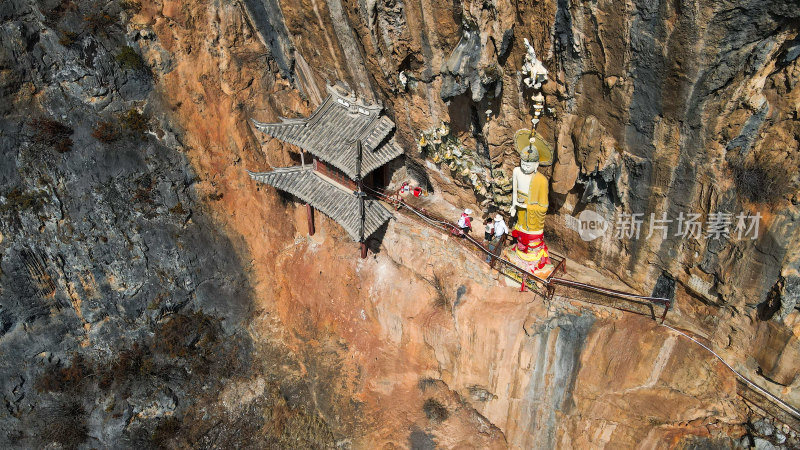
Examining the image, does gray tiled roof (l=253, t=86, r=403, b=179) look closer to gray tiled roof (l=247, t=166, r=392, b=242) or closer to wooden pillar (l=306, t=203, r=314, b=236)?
gray tiled roof (l=247, t=166, r=392, b=242)

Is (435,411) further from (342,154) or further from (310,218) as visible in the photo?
(342,154)

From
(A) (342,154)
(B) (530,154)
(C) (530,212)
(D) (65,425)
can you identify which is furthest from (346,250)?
(D) (65,425)

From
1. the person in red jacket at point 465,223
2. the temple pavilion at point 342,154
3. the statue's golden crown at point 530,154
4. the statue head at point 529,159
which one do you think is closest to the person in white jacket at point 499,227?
the person in red jacket at point 465,223

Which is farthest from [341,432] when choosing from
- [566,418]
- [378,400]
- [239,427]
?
[566,418]

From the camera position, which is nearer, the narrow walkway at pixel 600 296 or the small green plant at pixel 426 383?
the narrow walkway at pixel 600 296

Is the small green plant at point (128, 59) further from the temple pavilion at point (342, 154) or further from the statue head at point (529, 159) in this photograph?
the statue head at point (529, 159)

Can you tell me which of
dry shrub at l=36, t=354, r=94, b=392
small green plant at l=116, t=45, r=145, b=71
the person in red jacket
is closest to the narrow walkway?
the person in red jacket
